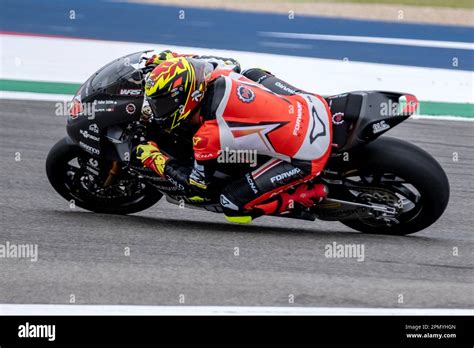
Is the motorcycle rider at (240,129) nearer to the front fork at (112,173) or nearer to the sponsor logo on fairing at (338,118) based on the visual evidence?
the sponsor logo on fairing at (338,118)

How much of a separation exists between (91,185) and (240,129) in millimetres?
1422

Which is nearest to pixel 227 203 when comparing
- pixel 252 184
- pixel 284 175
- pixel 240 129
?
pixel 252 184

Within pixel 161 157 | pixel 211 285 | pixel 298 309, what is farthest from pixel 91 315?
pixel 161 157

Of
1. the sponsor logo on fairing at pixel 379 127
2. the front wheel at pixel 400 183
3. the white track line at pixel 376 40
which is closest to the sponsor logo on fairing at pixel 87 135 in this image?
the front wheel at pixel 400 183

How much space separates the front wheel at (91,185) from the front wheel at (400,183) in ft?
5.38

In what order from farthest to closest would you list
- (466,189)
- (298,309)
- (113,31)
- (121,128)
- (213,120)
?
(113,31)
(466,189)
(121,128)
(213,120)
(298,309)

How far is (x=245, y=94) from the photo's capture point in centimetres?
623

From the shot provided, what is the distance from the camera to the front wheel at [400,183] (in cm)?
615

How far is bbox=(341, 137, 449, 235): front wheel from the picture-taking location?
20.2ft

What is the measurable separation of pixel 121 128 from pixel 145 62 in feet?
1.72

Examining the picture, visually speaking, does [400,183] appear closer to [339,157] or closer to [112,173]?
[339,157]

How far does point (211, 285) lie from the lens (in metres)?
5.58
